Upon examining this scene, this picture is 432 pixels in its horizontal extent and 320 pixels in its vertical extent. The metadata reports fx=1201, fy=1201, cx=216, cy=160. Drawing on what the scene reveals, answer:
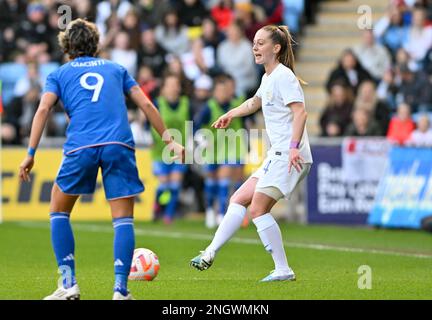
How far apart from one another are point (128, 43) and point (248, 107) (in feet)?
43.6

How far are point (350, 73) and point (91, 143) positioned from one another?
557 inches

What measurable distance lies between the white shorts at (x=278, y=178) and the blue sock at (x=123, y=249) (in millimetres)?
2049

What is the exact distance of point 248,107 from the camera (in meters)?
11.1

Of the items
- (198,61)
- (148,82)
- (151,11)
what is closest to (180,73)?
(148,82)

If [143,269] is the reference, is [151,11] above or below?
above

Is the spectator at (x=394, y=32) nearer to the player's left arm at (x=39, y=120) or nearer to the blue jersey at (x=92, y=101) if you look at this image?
the blue jersey at (x=92, y=101)

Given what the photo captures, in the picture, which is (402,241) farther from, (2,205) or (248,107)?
(2,205)

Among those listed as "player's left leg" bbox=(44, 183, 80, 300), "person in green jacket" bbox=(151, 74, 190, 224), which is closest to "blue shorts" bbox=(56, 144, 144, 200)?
"player's left leg" bbox=(44, 183, 80, 300)

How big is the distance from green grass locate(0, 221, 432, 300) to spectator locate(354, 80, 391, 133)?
2616mm

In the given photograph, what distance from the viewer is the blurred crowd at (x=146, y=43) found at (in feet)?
75.9

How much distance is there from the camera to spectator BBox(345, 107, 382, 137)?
21016mm

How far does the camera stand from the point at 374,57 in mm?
22875

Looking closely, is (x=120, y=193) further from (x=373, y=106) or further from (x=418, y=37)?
(x=418, y=37)

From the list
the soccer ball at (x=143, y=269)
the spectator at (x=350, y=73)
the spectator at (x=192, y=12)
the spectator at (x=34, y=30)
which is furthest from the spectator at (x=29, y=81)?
the soccer ball at (x=143, y=269)
